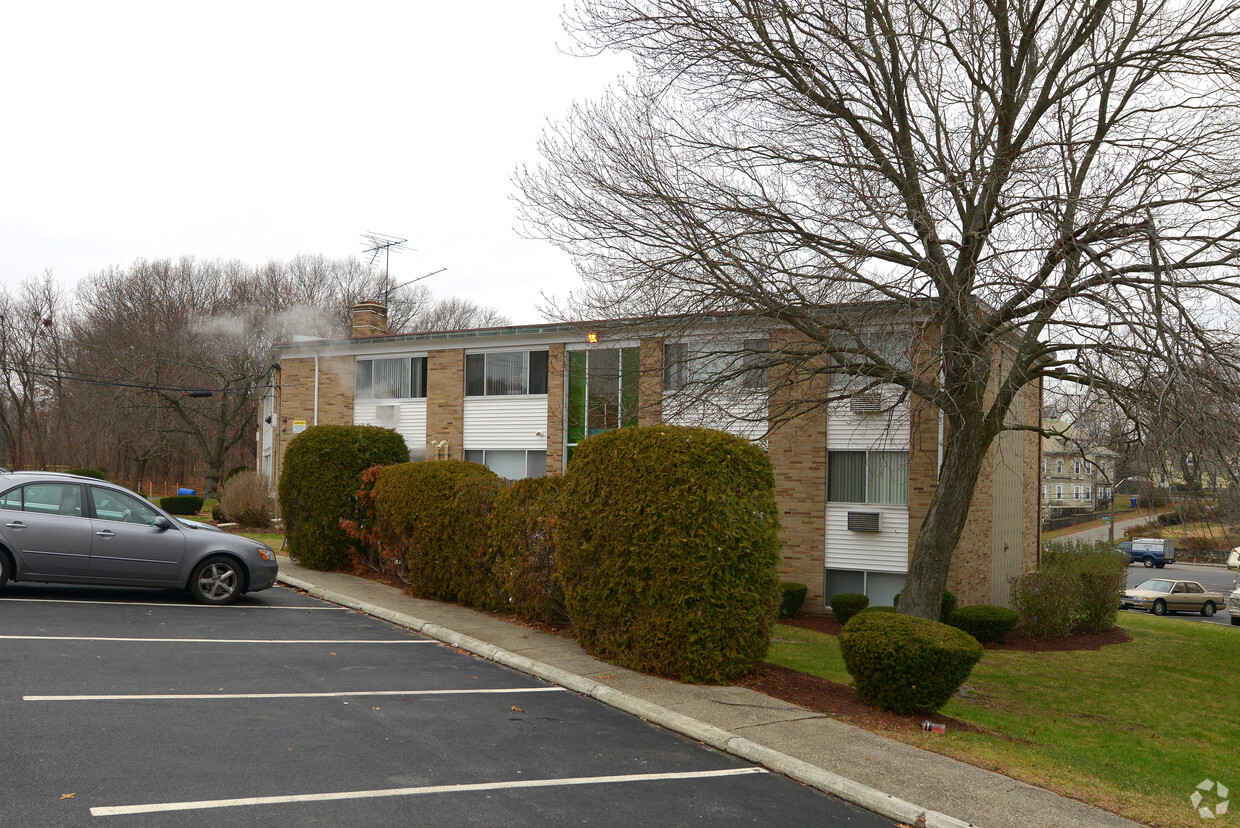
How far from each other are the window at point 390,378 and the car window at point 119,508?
47.0 feet

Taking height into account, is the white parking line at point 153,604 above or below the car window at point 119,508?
below

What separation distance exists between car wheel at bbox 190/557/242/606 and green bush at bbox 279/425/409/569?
413 cm

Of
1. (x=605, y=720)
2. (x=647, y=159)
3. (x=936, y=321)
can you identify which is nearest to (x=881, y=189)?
(x=936, y=321)

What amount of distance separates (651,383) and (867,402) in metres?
3.85

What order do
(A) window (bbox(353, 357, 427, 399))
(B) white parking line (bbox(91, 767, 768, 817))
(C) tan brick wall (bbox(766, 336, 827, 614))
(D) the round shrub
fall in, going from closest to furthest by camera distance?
(B) white parking line (bbox(91, 767, 768, 817)), (C) tan brick wall (bbox(766, 336, 827, 614)), (A) window (bbox(353, 357, 427, 399)), (D) the round shrub

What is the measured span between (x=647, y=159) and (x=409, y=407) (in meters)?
14.3

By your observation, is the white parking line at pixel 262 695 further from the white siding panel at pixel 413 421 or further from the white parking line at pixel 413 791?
the white siding panel at pixel 413 421

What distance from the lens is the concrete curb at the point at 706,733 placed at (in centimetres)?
578

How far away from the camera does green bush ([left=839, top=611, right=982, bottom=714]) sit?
8.23 metres

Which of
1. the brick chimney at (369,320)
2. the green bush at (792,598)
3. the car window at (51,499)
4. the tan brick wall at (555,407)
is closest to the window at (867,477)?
the green bush at (792,598)

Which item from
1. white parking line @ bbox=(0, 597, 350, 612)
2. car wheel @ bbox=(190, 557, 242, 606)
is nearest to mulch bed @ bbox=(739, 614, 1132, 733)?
white parking line @ bbox=(0, 597, 350, 612)

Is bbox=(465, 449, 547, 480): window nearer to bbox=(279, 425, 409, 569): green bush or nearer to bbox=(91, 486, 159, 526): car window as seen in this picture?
bbox=(279, 425, 409, 569): green bush

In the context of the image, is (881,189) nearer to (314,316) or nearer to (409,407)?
(409,407)

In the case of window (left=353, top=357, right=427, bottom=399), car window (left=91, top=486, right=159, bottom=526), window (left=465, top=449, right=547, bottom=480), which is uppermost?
window (left=353, top=357, right=427, bottom=399)
